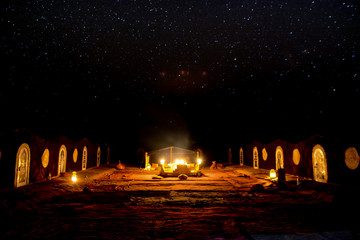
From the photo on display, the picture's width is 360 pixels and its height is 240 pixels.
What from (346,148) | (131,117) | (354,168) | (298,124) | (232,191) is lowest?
(232,191)

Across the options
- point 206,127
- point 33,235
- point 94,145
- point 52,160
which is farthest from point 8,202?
point 206,127

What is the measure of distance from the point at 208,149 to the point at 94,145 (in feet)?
63.1

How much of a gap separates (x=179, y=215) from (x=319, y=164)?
35.6 feet

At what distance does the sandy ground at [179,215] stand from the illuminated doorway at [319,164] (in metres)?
2.70

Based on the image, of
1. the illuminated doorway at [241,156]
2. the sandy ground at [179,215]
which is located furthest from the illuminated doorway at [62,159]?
the illuminated doorway at [241,156]

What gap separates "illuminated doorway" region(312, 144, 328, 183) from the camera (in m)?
13.8

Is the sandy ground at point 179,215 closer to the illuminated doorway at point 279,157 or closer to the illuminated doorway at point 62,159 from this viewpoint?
the illuminated doorway at point 62,159

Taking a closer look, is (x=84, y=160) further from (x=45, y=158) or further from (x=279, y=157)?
(x=279, y=157)

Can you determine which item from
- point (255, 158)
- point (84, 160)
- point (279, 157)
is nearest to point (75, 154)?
point (84, 160)

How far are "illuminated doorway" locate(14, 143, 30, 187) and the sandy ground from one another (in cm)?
96

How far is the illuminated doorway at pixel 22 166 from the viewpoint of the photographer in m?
11.6

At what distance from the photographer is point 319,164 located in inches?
569

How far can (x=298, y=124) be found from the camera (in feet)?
54.8

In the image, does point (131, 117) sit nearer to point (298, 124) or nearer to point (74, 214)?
point (298, 124)
